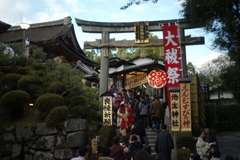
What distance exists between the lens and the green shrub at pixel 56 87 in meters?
A: 12.3

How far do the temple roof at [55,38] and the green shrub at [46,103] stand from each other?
471 inches

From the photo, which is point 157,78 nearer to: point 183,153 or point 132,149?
point 183,153

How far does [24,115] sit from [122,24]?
9.27 m

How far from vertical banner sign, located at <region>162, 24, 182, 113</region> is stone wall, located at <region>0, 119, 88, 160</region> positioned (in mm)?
7357

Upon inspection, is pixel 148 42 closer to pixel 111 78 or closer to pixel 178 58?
pixel 178 58

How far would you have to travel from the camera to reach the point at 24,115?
12.1 metres

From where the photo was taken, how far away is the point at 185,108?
13648 mm

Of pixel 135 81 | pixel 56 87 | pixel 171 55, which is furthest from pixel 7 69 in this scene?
pixel 135 81

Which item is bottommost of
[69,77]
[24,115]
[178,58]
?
[24,115]

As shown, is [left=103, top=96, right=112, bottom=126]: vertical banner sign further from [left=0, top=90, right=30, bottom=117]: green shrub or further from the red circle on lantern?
the red circle on lantern

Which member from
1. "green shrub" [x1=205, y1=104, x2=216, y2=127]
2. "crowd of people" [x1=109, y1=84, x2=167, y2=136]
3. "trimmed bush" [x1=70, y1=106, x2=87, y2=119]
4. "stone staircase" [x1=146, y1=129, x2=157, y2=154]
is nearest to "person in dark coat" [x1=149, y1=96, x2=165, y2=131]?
"crowd of people" [x1=109, y1=84, x2=167, y2=136]

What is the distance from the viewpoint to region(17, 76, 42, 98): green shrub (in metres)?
12.3

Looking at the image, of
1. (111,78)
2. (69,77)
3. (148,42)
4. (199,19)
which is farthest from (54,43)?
(199,19)

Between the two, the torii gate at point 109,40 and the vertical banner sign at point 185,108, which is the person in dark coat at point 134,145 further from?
the torii gate at point 109,40
